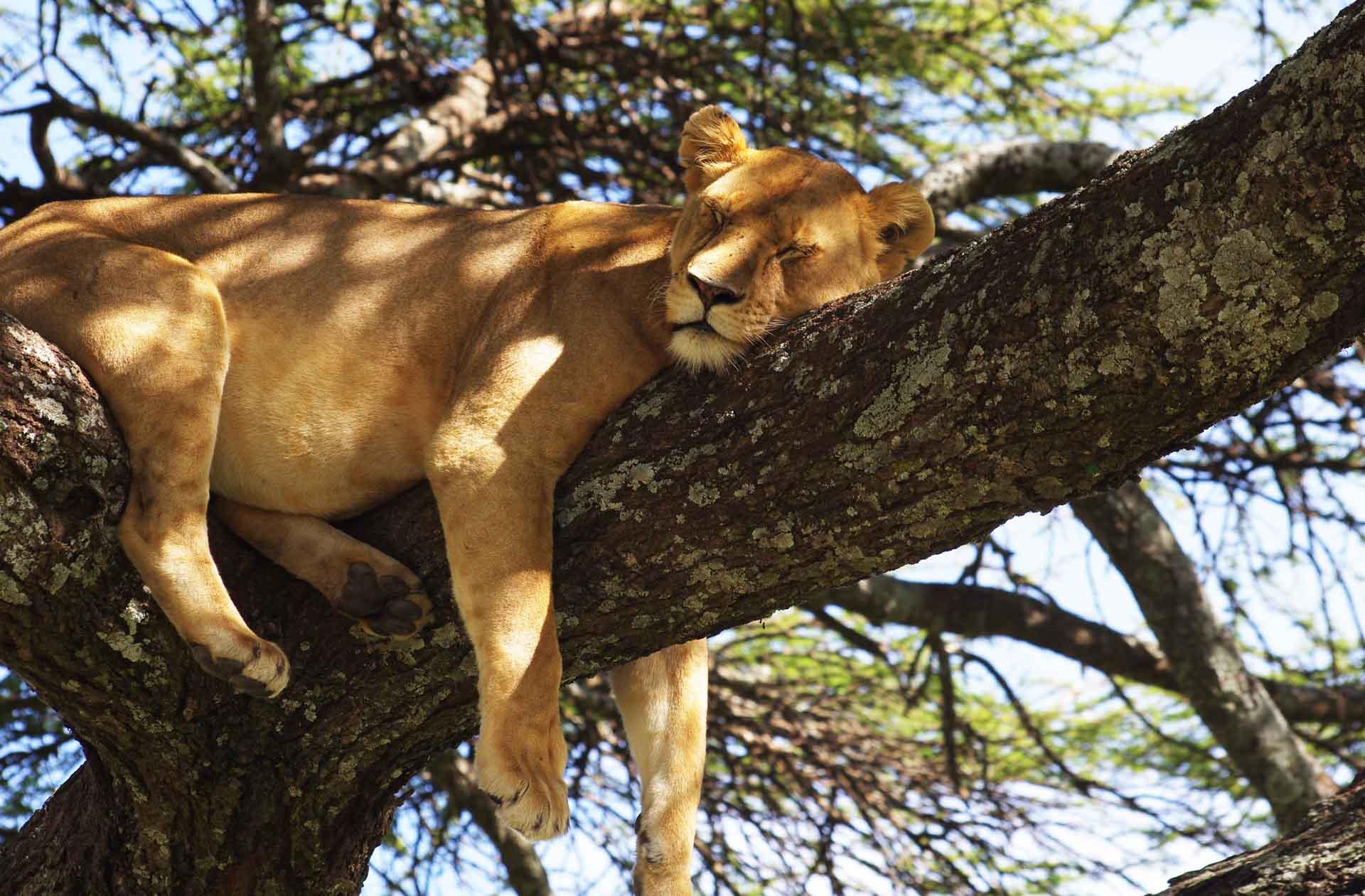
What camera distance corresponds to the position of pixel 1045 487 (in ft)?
8.71

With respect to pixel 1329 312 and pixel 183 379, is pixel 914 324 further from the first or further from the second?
pixel 183 379

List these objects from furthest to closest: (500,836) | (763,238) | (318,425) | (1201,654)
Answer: (500,836) → (1201,654) → (318,425) → (763,238)

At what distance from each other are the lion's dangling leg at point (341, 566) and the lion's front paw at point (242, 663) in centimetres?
21

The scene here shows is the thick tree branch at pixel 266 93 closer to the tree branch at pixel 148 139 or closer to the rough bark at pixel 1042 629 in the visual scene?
the tree branch at pixel 148 139

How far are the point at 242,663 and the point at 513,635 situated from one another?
61 cm

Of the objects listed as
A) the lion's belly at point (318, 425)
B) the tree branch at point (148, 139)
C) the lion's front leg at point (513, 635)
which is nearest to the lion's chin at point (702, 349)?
the lion's front leg at point (513, 635)

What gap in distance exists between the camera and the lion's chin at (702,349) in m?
3.17

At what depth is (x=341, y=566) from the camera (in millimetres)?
3326

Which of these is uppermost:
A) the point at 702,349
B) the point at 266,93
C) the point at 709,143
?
the point at 266,93

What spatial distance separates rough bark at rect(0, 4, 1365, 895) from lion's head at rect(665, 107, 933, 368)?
0.47 feet

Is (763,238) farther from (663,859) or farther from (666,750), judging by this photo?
(663,859)

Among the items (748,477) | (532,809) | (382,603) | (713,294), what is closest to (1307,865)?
(748,477)

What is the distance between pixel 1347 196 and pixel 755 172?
67.3 inches

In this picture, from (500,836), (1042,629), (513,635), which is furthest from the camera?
(1042,629)
